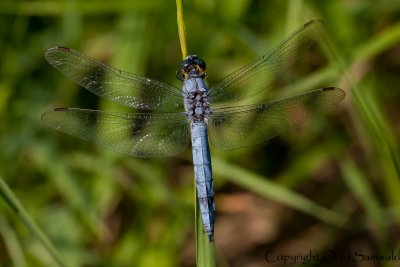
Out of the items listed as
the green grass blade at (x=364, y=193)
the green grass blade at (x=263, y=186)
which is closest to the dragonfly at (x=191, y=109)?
the green grass blade at (x=263, y=186)

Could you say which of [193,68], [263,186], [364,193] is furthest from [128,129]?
[364,193]

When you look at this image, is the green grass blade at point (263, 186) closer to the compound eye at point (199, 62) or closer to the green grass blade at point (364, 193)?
the green grass blade at point (364, 193)

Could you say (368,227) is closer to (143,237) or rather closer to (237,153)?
(237,153)

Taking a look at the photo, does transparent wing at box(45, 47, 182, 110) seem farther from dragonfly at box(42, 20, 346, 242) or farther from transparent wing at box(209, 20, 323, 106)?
→ transparent wing at box(209, 20, 323, 106)

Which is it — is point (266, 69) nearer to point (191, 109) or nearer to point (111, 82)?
point (191, 109)

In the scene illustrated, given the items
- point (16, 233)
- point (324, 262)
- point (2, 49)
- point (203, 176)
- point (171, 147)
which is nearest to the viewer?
point (203, 176)

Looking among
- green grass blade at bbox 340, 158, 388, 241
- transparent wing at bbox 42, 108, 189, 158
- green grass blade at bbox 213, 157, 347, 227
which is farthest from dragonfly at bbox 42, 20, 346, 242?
green grass blade at bbox 340, 158, 388, 241

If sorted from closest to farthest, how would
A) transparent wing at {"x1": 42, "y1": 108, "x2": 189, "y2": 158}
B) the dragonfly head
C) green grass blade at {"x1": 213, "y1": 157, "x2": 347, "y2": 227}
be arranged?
1. transparent wing at {"x1": 42, "y1": 108, "x2": 189, "y2": 158}
2. the dragonfly head
3. green grass blade at {"x1": 213, "y1": 157, "x2": 347, "y2": 227}

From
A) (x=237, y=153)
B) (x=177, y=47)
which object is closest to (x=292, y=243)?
(x=237, y=153)
